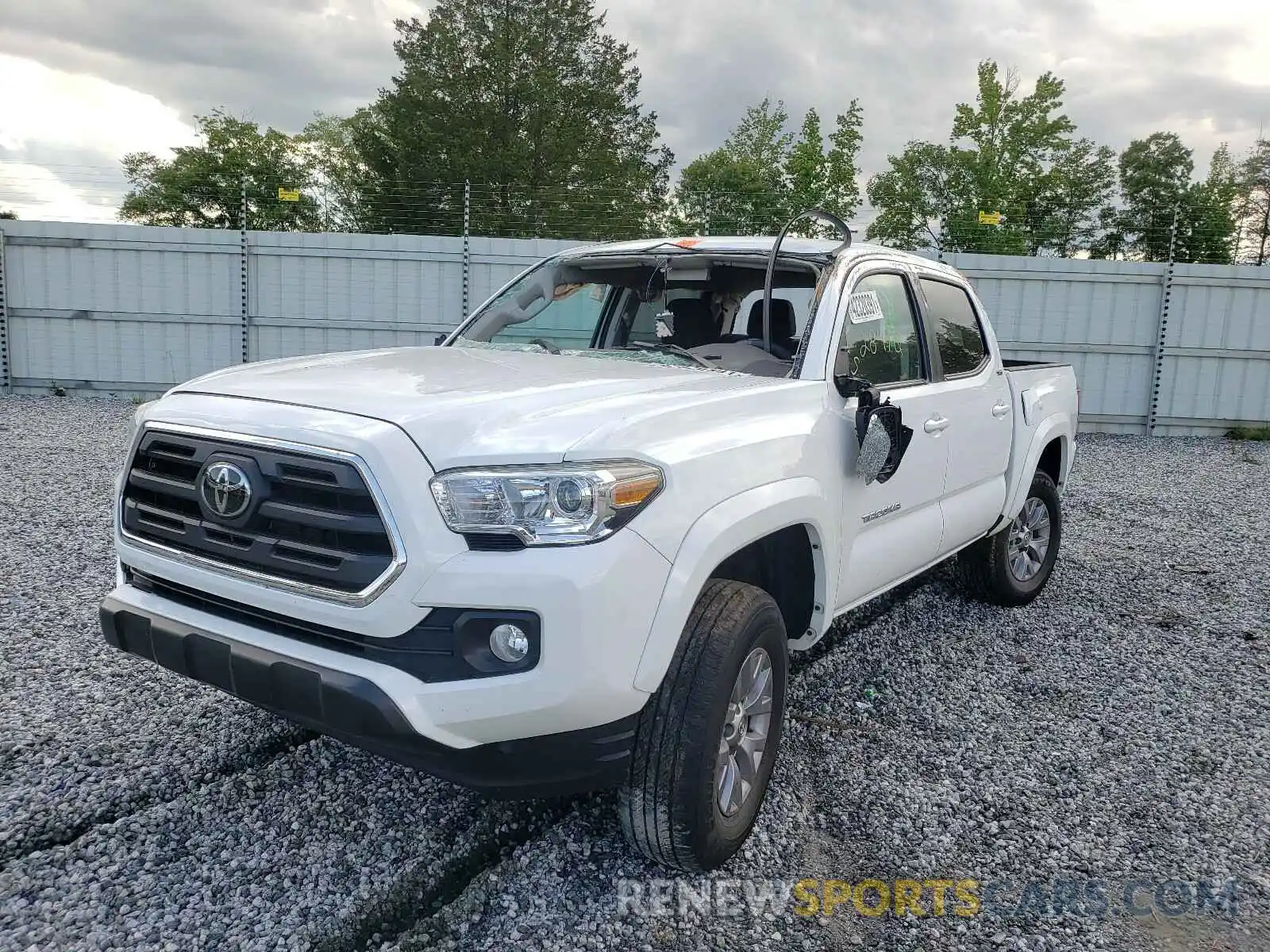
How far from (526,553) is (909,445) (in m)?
1.90

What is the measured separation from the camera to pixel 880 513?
3377 millimetres

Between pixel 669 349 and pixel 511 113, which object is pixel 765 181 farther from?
pixel 669 349

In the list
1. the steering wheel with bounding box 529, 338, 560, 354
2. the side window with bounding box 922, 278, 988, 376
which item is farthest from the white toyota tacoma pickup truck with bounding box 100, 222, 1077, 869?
the side window with bounding box 922, 278, 988, 376

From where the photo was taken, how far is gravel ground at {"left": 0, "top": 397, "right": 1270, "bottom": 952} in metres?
2.42

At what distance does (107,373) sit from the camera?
13.6m

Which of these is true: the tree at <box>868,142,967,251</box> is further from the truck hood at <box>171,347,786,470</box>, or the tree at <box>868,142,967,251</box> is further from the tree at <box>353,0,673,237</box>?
the truck hood at <box>171,347,786,470</box>

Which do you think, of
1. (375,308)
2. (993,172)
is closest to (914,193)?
(993,172)

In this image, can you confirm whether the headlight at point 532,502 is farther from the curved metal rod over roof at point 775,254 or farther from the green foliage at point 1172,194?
the green foliage at point 1172,194

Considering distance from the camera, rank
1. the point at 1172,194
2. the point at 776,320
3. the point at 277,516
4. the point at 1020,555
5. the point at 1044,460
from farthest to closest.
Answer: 1. the point at 1172,194
2. the point at 1044,460
3. the point at 1020,555
4. the point at 776,320
5. the point at 277,516

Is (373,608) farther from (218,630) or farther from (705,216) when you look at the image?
(705,216)

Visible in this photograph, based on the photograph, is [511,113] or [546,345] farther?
[511,113]

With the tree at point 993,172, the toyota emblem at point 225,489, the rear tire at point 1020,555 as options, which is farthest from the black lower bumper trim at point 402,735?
the tree at point 993,172

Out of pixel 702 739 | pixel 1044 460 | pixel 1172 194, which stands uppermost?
pixel 1172 194

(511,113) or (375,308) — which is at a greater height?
(511,113)
